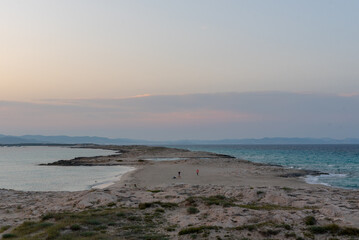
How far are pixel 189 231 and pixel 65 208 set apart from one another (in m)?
10.8

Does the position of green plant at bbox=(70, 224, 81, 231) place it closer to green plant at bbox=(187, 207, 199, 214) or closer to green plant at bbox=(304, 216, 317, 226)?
green plant at bbox=(187, 207, 199, 214)

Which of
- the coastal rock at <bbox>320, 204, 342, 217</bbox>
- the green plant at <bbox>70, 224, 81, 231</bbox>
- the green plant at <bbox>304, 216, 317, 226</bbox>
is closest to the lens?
the green plant at <bbox>304, 216, 317, 226</bbox>

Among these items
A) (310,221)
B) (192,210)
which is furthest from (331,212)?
(192,210)

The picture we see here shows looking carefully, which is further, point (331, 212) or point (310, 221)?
point (331, 212)

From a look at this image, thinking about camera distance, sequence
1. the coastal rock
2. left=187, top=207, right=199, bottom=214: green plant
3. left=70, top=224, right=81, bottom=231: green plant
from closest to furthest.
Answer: left=70, top=224, right=81, bottom=231: green plant < the coastal rock < left=187, top=207, right=199, bottom=214: green plant

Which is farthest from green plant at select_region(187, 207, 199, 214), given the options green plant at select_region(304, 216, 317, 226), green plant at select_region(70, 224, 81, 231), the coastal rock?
the coastal rock

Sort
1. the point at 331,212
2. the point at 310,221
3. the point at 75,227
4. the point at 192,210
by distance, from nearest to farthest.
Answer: the point at 310,221, the point at 75,227, the point at 331,212, the point at 192,210

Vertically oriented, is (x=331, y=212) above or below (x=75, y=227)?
above

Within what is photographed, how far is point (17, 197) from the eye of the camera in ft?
92.9

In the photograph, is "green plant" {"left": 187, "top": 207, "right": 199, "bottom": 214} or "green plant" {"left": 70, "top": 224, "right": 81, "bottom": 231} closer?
"green plant" {"left": 70, "top": 224, "right": 81, "bottom": 231}

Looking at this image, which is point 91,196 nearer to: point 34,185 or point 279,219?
point 279,219

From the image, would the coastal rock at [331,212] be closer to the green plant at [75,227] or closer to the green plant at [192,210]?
the green plant at [192,210]

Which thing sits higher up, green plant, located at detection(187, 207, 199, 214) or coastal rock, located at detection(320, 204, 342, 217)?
coastal rock, located at detection(320, 204, 342, 217)

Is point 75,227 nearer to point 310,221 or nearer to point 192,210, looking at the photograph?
point 192,210
